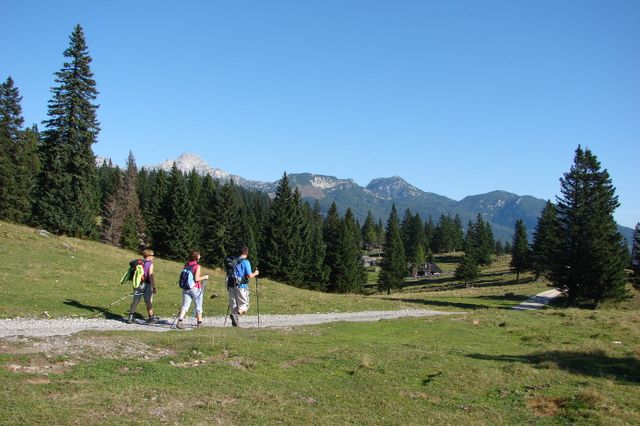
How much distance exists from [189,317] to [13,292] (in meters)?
7.72

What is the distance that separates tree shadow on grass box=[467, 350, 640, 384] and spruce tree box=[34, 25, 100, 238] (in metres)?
39.2

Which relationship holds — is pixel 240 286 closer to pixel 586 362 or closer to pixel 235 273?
pixel 235 273

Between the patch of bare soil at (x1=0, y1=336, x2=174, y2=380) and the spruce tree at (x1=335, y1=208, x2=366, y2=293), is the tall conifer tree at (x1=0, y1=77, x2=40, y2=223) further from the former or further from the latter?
the patch of bare soil at (x1=0, y1=336, x2=174, y2=380)

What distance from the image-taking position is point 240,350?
12820 mm

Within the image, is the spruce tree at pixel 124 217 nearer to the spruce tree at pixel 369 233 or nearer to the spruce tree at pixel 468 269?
the spruce tree at pixel 468 269

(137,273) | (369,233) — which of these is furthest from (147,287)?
(369,233)

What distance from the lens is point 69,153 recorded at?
42469mm

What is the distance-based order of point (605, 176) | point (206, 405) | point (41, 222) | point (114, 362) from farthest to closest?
point (605, 176)
point (41, 222)
point (114, 362)
point (206, 405)

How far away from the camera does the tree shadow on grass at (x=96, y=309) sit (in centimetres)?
1836

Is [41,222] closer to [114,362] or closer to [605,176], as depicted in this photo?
[114,362]

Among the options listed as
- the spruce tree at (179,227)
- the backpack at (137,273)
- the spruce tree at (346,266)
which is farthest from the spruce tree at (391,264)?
the backpack at (137,273)

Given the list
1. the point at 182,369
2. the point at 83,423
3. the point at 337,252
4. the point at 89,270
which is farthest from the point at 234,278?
the point at 337,252

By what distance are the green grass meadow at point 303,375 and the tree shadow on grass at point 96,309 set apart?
0.39 ft

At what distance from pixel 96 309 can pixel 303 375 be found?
467 inches
